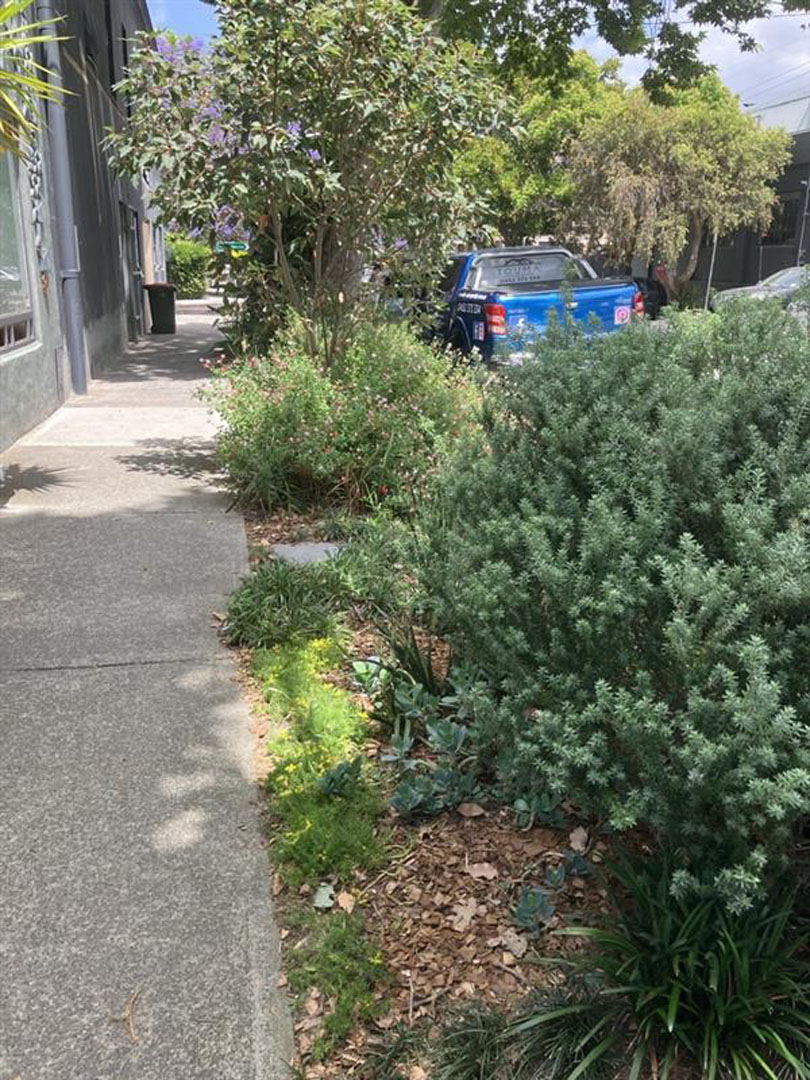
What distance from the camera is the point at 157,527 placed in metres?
6.15

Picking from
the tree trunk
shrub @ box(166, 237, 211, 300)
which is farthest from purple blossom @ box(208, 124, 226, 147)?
shrub @ box(166, 237, 211, 300)

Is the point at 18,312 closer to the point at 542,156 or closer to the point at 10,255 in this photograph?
the point at 10,255

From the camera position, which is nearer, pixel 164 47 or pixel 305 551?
pixel 305 551

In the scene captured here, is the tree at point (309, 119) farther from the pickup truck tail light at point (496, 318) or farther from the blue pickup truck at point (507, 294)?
the pickup truck tail light at point (496, 318)

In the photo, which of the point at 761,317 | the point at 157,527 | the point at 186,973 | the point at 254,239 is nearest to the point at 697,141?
the point at 254,239

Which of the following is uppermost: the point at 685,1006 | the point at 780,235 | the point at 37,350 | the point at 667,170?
the point at 667,170

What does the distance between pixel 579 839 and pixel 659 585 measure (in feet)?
3.37

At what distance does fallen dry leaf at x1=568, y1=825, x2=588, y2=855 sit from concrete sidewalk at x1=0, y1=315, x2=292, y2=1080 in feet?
3.01

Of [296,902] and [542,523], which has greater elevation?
[542,523]

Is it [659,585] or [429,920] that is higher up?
[659,585]

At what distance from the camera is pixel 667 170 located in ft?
87.1

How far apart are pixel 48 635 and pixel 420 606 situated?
1.87 meters

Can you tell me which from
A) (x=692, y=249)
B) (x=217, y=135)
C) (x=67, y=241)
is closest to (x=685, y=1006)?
(x=217, y=135)

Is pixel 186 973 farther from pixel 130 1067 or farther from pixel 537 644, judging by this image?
pixel 537 644
